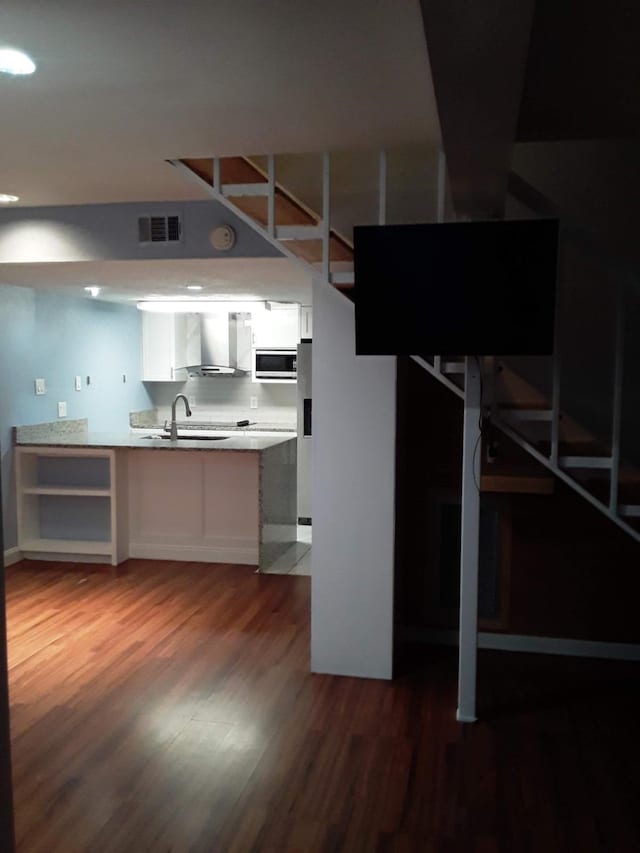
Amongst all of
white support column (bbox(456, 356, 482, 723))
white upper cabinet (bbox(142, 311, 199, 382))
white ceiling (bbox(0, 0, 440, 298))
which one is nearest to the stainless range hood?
white upper cabinet (bbox(142, 311, 199, 382))

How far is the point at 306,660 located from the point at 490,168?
2689mm

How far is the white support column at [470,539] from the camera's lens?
125 inches

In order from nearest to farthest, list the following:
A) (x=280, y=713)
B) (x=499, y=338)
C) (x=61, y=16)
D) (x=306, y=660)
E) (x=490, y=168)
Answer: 1. (x=61, y=16)
2. (x=490, y=168)
3. (x=499, y=338)
4. (x=280, y=713)
5. (x=306, y=660)

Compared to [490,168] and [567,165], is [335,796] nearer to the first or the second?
[490,168]

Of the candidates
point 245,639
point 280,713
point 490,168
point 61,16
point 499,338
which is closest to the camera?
point 61,16

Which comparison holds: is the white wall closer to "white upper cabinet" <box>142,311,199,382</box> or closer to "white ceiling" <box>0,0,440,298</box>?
"white ceiling" <box>0,0,440,298</box>

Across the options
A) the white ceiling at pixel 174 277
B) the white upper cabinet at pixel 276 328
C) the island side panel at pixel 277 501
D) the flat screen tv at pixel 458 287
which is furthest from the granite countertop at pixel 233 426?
the flat screen tv at pixel 458 287

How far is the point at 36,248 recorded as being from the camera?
413cm

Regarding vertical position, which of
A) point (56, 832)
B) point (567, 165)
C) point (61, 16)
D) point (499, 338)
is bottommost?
point (56, 832)

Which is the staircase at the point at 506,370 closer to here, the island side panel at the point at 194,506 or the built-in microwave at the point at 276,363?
the island side panel at the point at 194,506

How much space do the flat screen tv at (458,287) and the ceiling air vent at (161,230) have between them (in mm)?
1640

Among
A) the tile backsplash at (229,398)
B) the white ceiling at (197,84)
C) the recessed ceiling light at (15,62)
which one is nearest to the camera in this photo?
the white ceiling at (197,84)

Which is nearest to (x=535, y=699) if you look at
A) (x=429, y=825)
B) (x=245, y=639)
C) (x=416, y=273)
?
(x=429, y=825)

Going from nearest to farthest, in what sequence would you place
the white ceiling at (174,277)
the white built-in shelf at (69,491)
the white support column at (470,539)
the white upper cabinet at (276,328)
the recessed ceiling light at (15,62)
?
1. the recessed ceiling light at (15,62)
2. the white support column at (470,539)
3. the white ceiling at (174,277)
4. the white built-in shelf at (69,491)
5. the white upper cabinet at (276,328)
